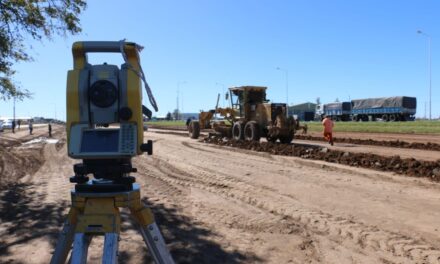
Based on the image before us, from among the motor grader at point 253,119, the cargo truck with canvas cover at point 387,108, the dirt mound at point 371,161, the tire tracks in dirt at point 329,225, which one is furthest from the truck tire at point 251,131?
the cargo truck with canvas cover at point 387,108

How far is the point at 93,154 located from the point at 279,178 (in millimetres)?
9496

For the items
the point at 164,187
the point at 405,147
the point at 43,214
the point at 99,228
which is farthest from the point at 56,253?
the point at 405,147

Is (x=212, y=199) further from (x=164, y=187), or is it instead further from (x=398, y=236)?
(x=398, y=236)

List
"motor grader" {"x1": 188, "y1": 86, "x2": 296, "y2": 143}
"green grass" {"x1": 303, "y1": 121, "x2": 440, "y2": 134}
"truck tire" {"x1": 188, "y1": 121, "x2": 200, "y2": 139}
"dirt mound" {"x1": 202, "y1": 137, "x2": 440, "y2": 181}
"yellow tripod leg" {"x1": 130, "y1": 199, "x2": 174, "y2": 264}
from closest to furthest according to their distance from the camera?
1. "yellow tripod leg" {"x1": 130, "y1": 199, "x2": 174, "y2": 264}
2. "dirt mound" {"x1": 202, "y1": 137, "x2": 440, "y2": 181}
3. "motor grader" {"x1": 188, "y1": 86, "x2": 296, "y2": 143}
4. "truck tire" {"x1": 188, "y1": 121, "x2": 200, "y2": 139}
5. "green grass" {"x1": 303, "y1": 121, "x2": 440, "y2": 134}

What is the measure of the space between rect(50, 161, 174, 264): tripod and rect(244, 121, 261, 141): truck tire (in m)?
21.4

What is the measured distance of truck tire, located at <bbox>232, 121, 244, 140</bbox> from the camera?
1029 inches

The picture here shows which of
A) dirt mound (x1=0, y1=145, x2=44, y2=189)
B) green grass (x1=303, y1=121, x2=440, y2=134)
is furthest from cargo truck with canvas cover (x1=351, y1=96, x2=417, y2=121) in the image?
dirt mound (x1=0, y1=145, x2=44, y2=189)

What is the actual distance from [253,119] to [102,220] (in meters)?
23.3

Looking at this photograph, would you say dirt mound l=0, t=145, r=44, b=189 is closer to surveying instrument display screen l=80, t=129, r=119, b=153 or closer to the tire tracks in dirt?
the tire tracks in dirt

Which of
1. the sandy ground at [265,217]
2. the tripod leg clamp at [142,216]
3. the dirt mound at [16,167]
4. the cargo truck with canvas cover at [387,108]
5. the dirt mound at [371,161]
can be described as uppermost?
the cargo truck with canvas cover at [387,108]

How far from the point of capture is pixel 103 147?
3062mm

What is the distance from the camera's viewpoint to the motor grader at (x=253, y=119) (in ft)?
79.6

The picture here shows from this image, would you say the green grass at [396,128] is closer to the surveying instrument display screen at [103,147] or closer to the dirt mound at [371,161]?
the dirt mound at [371,161]

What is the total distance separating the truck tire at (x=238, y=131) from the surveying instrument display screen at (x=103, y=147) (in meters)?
22.8
